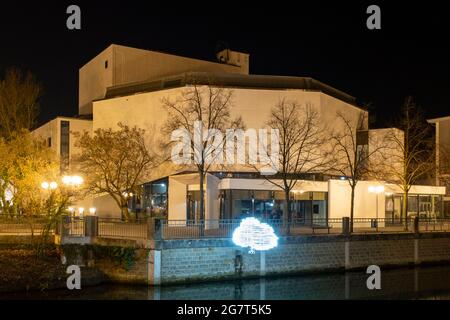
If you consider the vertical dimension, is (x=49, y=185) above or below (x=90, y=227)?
above

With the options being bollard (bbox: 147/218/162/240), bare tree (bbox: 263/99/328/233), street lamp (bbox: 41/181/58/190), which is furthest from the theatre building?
bollard (bbox: 147/218/162/240)

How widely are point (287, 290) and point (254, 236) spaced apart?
385cm

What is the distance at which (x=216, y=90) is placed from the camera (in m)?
44.3

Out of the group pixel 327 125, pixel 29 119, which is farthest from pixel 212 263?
pixel 29 119

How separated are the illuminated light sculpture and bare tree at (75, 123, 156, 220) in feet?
50.5

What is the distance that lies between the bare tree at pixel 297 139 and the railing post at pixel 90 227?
14212mm

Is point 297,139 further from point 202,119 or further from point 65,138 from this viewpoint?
point 65,138

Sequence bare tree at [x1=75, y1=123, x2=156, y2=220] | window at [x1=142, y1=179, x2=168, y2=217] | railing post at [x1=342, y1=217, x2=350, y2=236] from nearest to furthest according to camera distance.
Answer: railing post at [x1=342, y1=217, x2=350, y2=236] → bare tree at [x1=75, y1=123, x2=156, y2=220] → window at [x1=142, y1=179, x2=168, y2=217]

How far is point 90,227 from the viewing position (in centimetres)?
3148

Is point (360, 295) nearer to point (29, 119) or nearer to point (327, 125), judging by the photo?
point (327, 125)

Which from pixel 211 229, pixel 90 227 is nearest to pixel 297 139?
pixel 211 229

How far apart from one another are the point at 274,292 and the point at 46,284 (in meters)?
10.7

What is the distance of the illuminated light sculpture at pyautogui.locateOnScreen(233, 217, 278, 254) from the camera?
31641 millimetres

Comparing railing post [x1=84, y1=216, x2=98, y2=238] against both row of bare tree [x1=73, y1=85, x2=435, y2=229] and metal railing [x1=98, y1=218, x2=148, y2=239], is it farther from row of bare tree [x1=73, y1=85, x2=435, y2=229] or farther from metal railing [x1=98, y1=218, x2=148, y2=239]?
row of bare tree [x1=73, y1=85, x2=435, y2=229]
